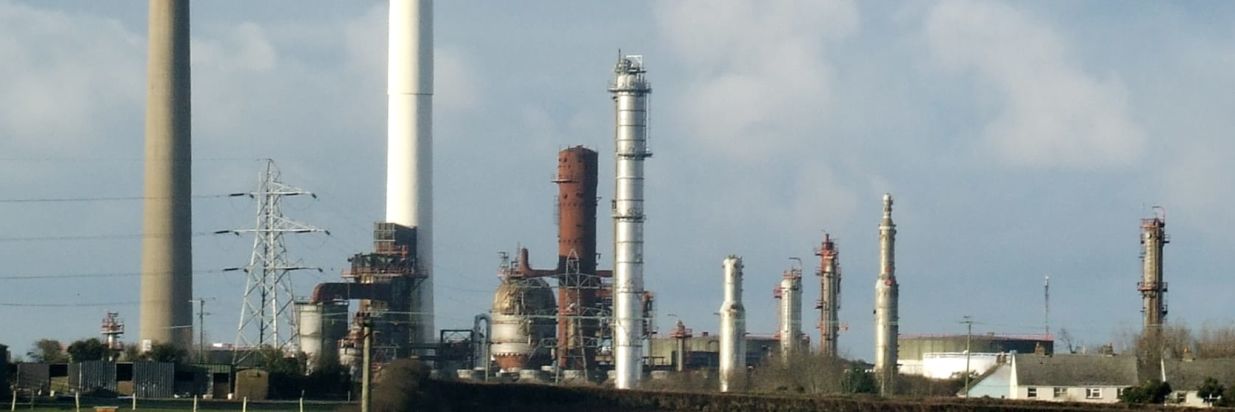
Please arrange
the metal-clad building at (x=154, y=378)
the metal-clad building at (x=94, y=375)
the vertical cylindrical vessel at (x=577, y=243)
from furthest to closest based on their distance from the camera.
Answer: the vertical cylindrical vessel at (x=577, y=243), the metal-clad building at (x=154, y=378), the metal-clad building at (x=94, y=375)

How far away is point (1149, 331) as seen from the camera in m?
101

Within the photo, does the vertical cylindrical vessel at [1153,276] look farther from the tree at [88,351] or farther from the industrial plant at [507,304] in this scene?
the tree at [88,351]

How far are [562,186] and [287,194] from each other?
67.3 feet

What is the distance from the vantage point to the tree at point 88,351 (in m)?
88.8

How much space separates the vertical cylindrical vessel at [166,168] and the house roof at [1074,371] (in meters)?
40.6

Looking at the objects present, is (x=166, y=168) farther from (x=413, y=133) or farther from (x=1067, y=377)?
(x=1067, y=377)

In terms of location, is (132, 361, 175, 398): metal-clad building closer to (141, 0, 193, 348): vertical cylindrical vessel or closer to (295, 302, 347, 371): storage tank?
(141, 0, 193, 348): vertical cylindrical vessel

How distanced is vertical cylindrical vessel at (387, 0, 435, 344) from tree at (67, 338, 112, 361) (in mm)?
25521

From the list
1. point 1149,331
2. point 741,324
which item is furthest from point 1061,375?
point 741,324

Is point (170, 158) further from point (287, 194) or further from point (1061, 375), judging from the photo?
point (1061, 375)

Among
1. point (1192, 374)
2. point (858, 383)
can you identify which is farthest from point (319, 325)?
point (1192, 374)

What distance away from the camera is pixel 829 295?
12056 centimetres

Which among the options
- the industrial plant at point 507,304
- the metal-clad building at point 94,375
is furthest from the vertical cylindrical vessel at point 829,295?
the metal-clad building at point 94,375

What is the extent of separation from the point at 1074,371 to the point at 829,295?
36699 millimetres
